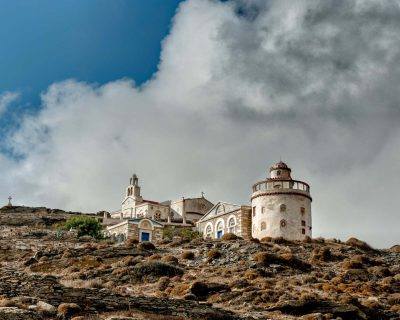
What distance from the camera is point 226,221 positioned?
9494cm

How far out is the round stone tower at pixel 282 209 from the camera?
255 ft

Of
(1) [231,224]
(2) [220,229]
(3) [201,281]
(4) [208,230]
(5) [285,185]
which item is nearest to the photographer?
(3) [201,281]

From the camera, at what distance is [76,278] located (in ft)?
165

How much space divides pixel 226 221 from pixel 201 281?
163 feet

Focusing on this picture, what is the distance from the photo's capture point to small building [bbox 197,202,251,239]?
9044cm

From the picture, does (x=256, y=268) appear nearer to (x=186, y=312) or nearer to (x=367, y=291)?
(x=367, y=291)

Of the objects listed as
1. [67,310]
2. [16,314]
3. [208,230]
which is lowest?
[16,314]

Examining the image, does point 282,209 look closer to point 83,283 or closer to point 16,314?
point 83,283

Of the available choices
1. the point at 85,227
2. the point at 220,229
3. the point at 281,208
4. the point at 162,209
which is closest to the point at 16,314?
the point at 281,208

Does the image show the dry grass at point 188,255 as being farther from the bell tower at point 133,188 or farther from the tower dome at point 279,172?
the bell tower at point 133,188

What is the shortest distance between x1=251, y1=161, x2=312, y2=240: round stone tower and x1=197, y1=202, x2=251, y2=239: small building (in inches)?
297

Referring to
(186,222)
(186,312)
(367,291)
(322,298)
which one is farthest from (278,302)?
(186,222)

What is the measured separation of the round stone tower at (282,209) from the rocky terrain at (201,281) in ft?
17.8

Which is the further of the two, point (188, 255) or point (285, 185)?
point (285, 185)
